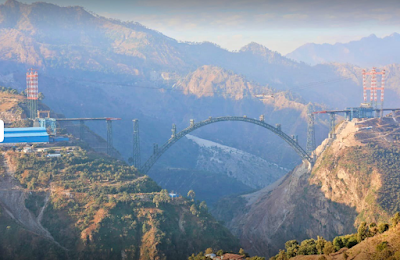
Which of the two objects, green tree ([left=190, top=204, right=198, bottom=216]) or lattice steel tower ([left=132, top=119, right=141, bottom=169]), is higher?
lattice steel tower ([left=132, top=119, right=141, bottom=169])

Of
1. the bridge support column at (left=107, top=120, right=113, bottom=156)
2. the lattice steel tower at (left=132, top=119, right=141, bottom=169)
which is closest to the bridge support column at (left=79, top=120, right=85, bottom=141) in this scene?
the bridge support column at (left=107, top=120, right=113, bottom=156)

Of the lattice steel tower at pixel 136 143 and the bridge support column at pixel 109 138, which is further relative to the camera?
the lattice steel tower at pixel 136 143

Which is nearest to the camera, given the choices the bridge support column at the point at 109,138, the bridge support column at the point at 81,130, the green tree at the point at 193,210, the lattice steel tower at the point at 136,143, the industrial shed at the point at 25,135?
the green tree at the point at 193,210

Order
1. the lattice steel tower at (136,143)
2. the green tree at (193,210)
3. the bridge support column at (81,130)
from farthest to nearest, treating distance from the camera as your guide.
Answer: the bridge support column at (81,130), the lattice steel tower at (136,143), the green tree at (193,210)

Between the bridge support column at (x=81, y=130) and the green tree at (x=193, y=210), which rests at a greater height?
the bridge support column at (x=81, y=130)

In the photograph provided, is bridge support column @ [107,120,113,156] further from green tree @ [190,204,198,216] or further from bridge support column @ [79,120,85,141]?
green tree @ [190,204,198,216]

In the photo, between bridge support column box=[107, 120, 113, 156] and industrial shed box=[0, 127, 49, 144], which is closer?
industrial shed box=[0, 127, 49, 144]

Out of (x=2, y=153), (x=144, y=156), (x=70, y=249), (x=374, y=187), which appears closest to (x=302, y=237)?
(x=374, y=187)

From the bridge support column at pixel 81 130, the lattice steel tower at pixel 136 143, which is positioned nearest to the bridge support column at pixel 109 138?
the lattice steel tower at pixel 136 143

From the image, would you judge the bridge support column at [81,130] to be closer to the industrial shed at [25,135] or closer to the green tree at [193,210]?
the industrial shed at [25,135]

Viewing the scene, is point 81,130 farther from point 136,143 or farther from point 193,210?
point 193,210
